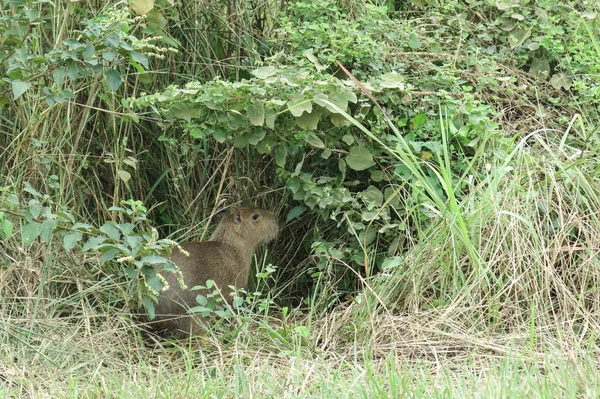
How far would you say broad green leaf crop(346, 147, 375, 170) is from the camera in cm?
498

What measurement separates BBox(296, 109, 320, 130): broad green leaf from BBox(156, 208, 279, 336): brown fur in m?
0.97

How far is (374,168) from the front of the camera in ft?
17.3

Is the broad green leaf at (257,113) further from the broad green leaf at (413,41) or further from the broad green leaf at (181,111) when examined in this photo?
the broad green leaf at (413,41)

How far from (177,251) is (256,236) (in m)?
0.54

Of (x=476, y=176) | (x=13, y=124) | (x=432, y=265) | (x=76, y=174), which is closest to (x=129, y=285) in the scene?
(x=76, y=174)

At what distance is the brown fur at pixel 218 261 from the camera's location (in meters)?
5.00

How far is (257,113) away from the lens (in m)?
4.63

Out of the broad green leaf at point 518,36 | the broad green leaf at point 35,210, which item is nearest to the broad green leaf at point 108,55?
the broad green leaf at point 35,210

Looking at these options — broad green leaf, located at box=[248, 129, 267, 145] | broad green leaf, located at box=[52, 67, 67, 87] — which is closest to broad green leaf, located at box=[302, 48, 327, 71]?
broad green leaf, located at box=[248, 129, 267, 145]

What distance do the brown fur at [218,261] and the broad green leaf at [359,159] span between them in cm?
77

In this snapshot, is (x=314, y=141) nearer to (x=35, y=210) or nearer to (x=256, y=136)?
(x=256, y=136)

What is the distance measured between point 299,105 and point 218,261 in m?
1.21

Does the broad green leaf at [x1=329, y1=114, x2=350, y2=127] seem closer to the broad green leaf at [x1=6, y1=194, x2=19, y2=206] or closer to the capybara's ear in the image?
the capybara's ear

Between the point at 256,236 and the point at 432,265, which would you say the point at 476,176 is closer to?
the point at 432,265
